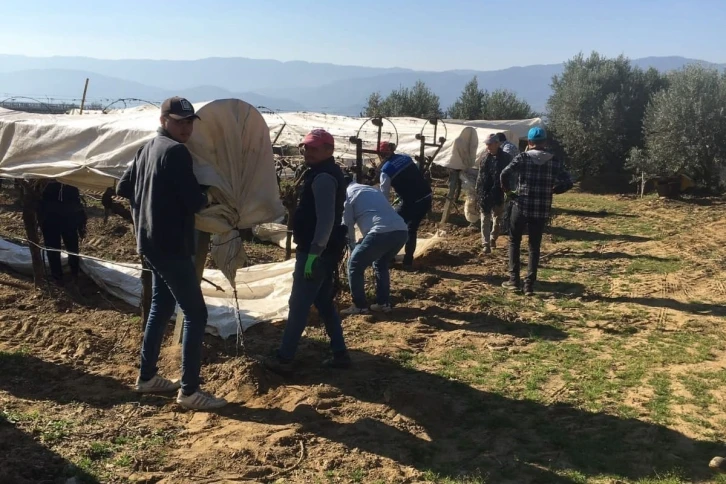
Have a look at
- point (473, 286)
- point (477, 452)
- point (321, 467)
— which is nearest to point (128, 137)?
point (321, 467)

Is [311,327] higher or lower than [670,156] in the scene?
lower

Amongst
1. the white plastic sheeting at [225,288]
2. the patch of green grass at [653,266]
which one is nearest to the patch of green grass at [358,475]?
the white plastic sheeting at [225,288]

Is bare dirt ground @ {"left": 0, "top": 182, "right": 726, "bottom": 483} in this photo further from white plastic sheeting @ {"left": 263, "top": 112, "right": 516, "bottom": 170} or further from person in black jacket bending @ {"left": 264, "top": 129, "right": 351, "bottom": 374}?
white plastic sheeting @ {"left": 263, "top": 112, "right": 516, "bottom": 170}

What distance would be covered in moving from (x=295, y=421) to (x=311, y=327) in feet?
6.38

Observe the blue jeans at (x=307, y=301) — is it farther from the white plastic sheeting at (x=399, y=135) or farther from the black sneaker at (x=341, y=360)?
the white plastic sheeting at (x=399, y=135)

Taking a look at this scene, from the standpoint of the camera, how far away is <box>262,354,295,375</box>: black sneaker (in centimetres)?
455

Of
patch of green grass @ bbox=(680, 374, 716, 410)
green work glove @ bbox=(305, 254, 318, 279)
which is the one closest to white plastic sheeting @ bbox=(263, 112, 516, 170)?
green work glove @ bbox=(305, 254, 318, 279)

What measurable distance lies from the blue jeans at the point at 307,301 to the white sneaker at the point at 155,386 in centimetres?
77

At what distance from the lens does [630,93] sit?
2253cm

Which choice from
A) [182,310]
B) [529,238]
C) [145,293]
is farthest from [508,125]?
[182,310]

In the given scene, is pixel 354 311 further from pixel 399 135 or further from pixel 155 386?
pixel 399 135

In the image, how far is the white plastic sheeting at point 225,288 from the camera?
18.7ft

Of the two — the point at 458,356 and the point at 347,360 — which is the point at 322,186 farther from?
the point at 458,356

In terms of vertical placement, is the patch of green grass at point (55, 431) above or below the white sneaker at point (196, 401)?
below
